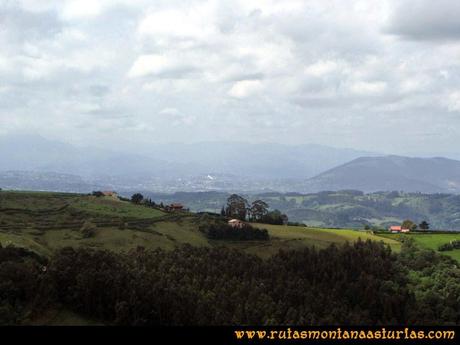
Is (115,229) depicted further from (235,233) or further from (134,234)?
(235,233)

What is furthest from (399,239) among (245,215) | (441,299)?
(245,215)

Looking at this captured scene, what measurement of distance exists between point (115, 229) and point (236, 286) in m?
50.5

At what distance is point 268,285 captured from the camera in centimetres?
10862

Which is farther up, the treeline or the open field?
the open field

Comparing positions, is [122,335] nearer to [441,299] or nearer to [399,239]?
[441,299]

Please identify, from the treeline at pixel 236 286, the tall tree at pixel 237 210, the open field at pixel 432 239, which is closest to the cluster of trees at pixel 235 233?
the treeline at pixel 236 286

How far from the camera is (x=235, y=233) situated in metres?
154

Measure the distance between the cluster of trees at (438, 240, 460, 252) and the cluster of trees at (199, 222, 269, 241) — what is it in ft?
165

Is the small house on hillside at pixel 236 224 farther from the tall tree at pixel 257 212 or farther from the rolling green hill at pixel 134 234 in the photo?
the tall tree at pixel 257 212

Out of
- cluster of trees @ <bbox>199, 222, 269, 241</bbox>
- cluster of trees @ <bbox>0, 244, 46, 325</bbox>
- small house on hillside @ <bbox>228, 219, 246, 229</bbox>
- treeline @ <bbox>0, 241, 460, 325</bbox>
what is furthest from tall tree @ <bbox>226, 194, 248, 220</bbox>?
cluster of trees @ <bbox>0, 244, 46, 325</bbox>

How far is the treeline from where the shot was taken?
69.6m

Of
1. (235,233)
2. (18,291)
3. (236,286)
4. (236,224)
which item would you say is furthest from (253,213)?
(18,291)

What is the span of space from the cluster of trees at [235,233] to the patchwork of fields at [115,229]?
2719mm

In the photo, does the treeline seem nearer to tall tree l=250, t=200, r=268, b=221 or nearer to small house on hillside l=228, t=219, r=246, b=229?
small house on hillside l=228, t=219, r=246, b=229
